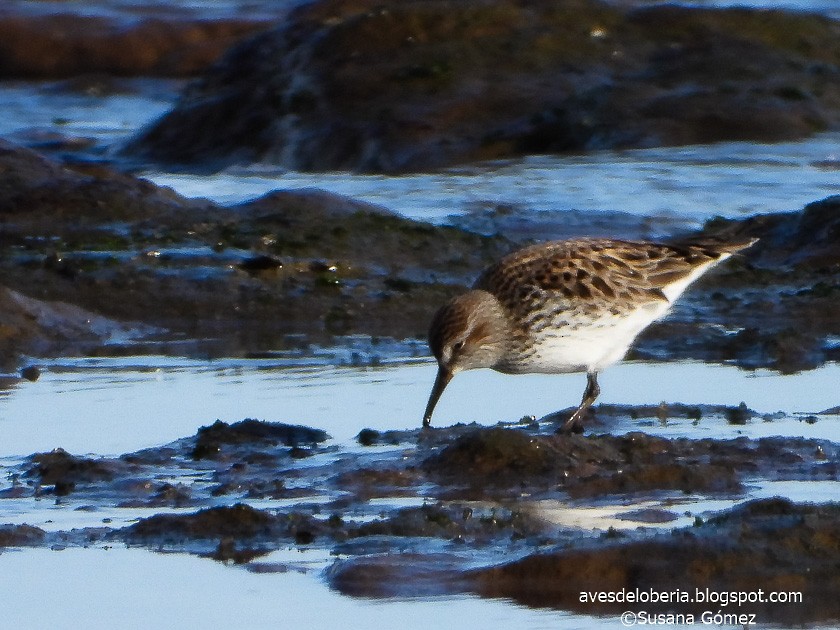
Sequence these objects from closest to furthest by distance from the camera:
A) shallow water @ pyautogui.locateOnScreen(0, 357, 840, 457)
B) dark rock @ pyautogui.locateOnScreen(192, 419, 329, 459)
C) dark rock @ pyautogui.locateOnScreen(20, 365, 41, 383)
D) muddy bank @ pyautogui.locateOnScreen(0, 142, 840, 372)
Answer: dark rock @ pyautogui.locateOnScreen(192, 419, 329, 459) < shallow water @ pyautogui.locateOnScreen(0, 357, 840, 457) < dark rock @ pyautogui.locateOnScreen(20, 365, 41, 383) < muddy bank @ pyautogui.locateOnScreen(0, 142, 840, 372)

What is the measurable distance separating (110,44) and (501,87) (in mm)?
7863

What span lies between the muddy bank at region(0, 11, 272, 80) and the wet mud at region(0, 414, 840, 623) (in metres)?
14.8

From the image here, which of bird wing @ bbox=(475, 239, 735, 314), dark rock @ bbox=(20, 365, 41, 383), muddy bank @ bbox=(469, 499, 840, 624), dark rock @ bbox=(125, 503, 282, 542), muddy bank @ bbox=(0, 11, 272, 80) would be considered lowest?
dark rock @ bbox=(20, 365, 41, 383)

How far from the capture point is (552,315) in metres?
6.61

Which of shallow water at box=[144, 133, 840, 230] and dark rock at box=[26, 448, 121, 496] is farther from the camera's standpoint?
shallow water at box=[144, 133, 840, 230]

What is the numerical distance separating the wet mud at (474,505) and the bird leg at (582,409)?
0.06 m

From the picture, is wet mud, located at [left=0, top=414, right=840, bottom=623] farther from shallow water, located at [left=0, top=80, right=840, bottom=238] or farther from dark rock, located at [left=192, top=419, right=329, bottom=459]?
shallow water, located at [left=0, top=80, right=840, bottom=238]

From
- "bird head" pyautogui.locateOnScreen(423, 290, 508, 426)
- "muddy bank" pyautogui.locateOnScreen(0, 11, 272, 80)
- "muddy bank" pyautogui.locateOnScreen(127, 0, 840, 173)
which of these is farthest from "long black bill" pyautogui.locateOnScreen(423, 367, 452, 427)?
"muddy bank" pyautogui.locateOnScreen(0, 11, 272, 80)

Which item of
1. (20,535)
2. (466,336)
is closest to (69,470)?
(20,535)

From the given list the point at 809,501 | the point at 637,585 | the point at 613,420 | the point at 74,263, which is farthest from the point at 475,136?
the point at 637,585

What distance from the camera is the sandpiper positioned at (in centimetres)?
654

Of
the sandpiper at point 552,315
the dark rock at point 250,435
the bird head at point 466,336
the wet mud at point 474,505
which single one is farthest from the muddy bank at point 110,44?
the wet mud at point 474,505

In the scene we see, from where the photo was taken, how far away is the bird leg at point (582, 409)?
19.6 ft

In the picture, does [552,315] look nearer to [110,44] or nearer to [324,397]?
[324,397]
